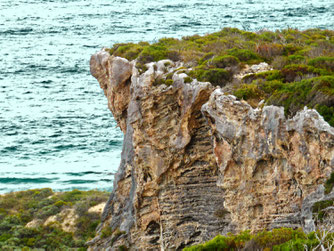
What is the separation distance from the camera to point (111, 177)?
189ft

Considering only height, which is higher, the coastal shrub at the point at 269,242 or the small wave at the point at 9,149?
the coastal shrub at the point at 269,242

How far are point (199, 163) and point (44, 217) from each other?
2487 cm

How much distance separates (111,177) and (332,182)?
42121 millimetres

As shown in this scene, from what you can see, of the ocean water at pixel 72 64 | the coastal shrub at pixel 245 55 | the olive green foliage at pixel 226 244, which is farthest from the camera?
the ocean water at pixel 72 64

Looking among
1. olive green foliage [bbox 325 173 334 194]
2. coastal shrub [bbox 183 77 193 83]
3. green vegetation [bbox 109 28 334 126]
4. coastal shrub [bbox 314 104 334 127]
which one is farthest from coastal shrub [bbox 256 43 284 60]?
olive green foliage [bbox 325 173 334 194]

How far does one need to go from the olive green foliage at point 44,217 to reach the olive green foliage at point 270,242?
2474 cm

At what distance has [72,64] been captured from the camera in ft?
276

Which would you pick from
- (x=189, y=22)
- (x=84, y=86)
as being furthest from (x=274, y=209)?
(x=189, y=22)

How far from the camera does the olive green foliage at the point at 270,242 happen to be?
1476 centimetres

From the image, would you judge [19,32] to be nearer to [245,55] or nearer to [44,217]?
[44,217]

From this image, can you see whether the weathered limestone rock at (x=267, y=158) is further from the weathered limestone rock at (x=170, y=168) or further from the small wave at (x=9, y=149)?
the small wave at (x=9, y=149)

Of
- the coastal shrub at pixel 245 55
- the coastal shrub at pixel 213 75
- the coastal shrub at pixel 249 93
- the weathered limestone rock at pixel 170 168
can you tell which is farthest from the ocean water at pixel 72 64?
the coastal shrub at pixel 249 93

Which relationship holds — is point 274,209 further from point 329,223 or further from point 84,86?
point 84,86

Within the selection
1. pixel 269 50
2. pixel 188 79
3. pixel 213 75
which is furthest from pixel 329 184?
pixel 269 50
